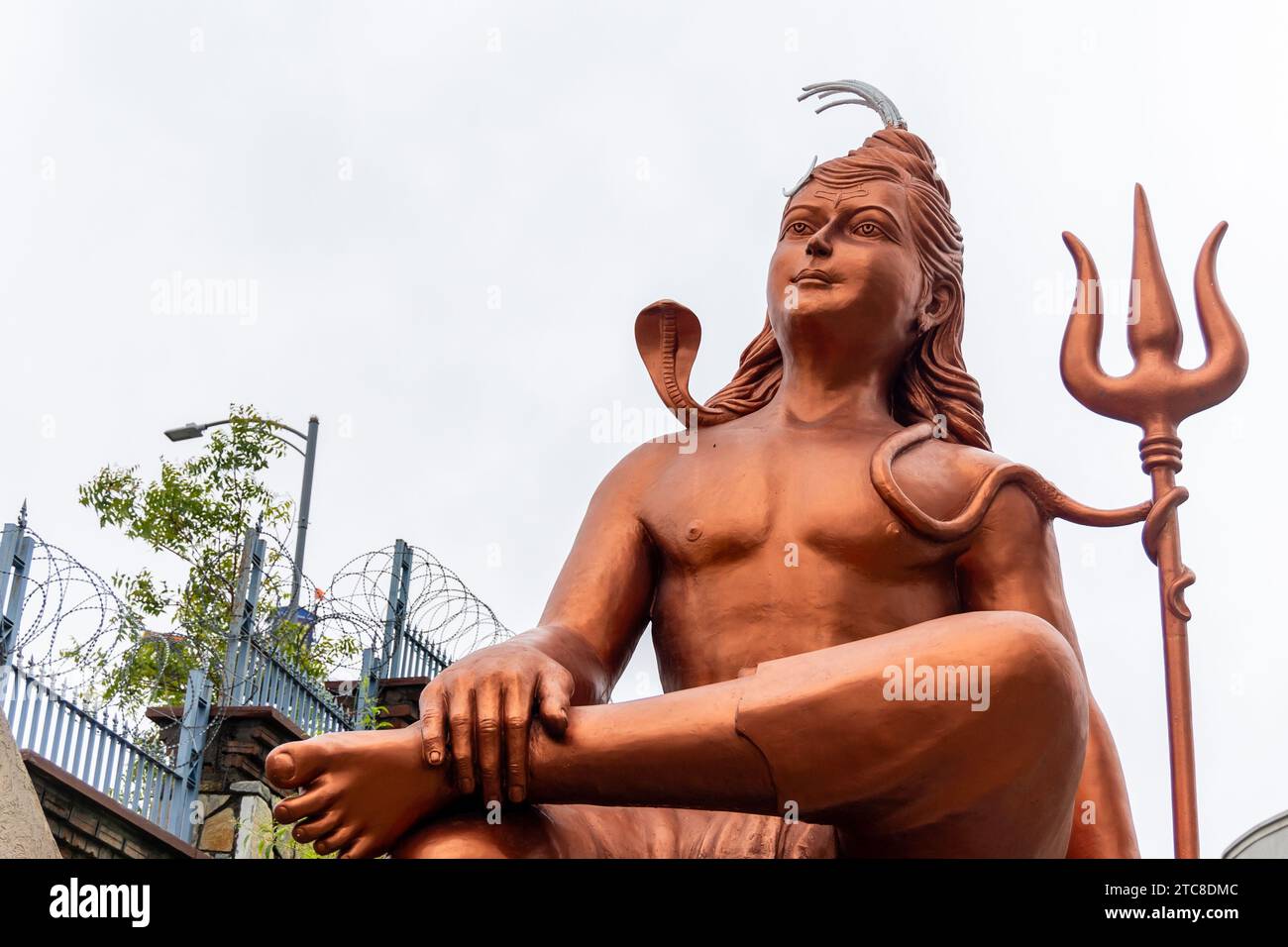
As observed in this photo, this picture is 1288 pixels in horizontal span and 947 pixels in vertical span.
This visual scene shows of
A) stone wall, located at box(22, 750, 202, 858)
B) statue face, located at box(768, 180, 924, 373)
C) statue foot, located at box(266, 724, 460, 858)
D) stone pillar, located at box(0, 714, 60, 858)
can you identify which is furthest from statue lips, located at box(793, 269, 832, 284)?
stone wall, located at box(22, 750, 202, 858)

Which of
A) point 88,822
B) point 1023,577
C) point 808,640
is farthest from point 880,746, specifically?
point 88,822

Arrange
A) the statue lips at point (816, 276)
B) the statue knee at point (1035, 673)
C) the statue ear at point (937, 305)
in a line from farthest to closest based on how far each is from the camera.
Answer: the statue ear at point (937, 305), the statue lips at point (816, 276), the statue knee at point (1035, 673)

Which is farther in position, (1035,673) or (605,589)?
(605,589)

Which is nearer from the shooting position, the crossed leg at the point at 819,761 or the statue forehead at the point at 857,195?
the crossed leg at the point at 819,761

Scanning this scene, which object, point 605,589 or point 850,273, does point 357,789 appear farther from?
point 850,273

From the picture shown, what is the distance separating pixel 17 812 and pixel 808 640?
5.89 ft

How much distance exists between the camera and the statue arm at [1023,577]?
408cm

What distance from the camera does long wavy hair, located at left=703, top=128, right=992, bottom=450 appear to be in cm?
470

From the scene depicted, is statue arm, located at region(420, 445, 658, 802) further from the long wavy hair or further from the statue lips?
the statue lips

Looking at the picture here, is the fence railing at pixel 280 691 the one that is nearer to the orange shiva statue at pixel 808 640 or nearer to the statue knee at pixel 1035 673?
the orange shiva statue at pixel 808 640

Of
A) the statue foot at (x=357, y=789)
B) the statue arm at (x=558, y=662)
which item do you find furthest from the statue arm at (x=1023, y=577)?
the statue foot at (x=357, y=789)

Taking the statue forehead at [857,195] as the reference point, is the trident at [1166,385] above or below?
below

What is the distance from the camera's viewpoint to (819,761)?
3.28 meters

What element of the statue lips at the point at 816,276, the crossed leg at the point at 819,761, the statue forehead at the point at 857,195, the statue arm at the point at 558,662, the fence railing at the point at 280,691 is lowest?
the crossed leg at the point at 819,761
